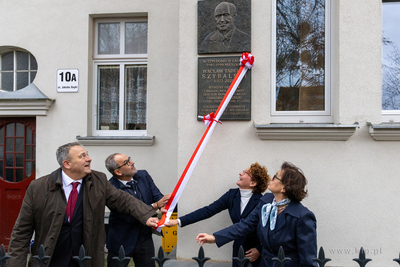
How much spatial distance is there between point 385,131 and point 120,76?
380 cm

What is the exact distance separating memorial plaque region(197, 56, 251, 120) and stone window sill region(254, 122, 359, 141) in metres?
0.28

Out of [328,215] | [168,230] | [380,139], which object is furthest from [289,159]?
[168,230]

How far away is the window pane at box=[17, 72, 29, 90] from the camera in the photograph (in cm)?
540

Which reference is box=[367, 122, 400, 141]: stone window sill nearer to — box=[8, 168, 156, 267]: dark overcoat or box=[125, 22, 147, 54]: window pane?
box=[8, 168, 156, 267]: dark overcoat

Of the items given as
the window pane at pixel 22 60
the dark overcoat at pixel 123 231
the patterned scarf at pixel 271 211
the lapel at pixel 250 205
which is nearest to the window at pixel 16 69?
the window pane at pixel 22 60

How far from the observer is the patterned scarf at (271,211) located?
2.46 m

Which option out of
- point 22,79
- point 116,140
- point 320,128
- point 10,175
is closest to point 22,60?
point 22,79

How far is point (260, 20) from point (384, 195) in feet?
7.76

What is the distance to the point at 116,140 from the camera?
16.3ft

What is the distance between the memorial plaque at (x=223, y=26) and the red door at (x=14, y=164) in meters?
3.20

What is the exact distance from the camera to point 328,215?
362cm

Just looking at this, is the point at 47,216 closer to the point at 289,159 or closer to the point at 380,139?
the point at 289,159

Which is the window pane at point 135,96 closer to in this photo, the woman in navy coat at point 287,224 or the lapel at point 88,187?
the lapel at point 88,187

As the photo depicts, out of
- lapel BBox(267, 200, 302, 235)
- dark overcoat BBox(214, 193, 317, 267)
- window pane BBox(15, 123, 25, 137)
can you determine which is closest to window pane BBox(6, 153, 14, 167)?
window pane BBox(15, 123, 25, 137)
